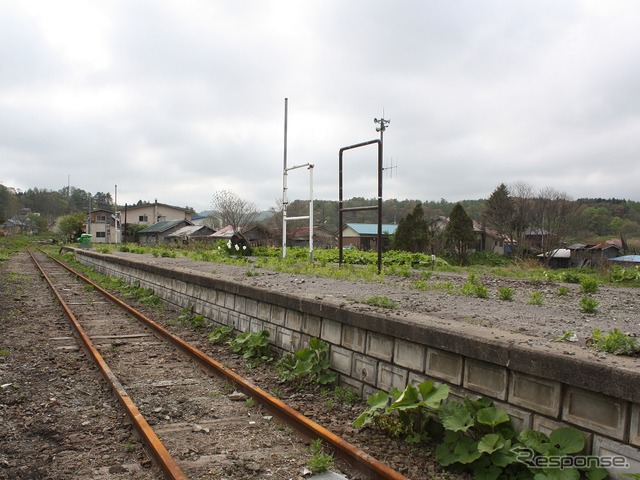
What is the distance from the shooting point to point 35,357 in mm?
7320

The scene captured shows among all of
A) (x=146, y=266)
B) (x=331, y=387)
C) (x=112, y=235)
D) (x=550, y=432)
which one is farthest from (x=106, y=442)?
(x=112, y=235)

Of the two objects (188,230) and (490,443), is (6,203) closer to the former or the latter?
(188,230)

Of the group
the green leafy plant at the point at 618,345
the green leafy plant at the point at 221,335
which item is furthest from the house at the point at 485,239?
the green leafy plant at the point at 618,345

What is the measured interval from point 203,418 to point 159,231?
80.3 metres

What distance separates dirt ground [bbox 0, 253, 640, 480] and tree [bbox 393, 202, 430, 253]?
111ft

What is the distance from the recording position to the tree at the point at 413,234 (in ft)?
137

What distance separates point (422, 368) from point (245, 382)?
2.22 m

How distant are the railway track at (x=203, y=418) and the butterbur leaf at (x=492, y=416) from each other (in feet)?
2.08

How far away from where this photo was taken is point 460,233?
138 feet

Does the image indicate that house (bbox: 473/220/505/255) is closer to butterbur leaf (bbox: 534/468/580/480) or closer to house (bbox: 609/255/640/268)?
house (bbox: 609/255/640/268)

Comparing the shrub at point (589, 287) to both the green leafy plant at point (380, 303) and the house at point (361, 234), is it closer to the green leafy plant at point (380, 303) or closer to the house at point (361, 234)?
the green leafy plant at point (380, 303)

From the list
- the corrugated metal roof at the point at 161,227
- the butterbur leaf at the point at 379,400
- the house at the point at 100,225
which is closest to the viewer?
the butterbur leaf at the point at 379,400

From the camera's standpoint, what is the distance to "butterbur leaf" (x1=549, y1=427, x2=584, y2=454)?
9.09ft

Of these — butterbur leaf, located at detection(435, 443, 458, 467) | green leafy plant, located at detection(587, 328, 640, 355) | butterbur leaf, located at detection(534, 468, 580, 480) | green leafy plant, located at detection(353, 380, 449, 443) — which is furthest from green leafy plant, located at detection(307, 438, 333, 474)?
green leafy plant, located at detection(587, 328, 640, 355)
